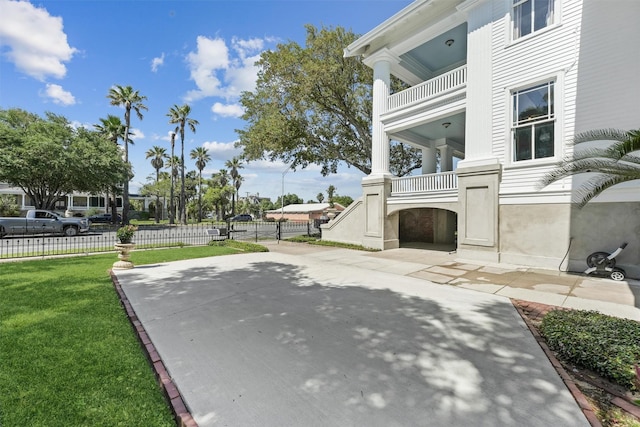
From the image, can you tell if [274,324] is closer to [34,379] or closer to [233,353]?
[233,353]

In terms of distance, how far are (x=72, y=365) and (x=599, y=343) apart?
5977 millimetres

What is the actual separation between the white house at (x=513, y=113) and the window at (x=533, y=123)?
3cm

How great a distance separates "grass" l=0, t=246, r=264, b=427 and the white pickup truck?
645 inches

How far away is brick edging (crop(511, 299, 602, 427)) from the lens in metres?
2.46

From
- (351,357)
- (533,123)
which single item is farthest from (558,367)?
(533,123)

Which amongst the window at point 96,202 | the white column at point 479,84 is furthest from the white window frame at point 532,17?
the window at point 96,202

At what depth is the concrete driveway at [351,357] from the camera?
2.51 meters

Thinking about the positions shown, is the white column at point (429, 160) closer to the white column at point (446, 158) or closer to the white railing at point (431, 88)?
the white column at point (446, 158)

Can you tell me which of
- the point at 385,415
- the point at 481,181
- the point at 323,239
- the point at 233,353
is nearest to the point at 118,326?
the point at 233,353

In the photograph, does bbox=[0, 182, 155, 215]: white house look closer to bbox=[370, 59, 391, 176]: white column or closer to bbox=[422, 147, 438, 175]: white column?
bbox=[370, 59, 391, 176]: white column

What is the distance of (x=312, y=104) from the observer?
58.2 feet

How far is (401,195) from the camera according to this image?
13.2 meters

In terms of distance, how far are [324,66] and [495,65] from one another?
343 inches

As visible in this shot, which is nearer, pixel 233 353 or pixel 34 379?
pixel 34 379
